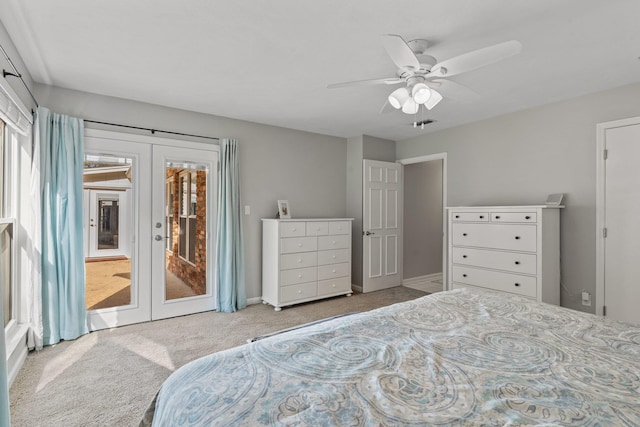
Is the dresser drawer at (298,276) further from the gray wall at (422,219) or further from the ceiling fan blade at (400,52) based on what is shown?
the ceiling fan blade at (400,52)

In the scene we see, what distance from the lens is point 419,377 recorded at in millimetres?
1050

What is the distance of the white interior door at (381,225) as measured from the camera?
487cm

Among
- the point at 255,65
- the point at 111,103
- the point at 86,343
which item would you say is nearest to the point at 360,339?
the point at 255,65

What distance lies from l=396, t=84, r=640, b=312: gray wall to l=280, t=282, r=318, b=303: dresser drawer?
2.39 m

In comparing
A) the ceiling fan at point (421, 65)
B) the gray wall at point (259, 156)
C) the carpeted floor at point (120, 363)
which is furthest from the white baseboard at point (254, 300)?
the ceiling fan at point (421, 65)

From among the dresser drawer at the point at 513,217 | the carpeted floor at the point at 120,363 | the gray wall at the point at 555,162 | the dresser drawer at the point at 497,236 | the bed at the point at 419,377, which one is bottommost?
the carpeted floor at the point at 120,363

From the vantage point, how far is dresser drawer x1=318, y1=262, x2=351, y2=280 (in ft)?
14.2

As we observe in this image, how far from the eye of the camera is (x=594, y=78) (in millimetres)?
2873

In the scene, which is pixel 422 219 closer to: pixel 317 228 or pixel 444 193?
pixel 444 193

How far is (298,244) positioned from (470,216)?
6.87 ft

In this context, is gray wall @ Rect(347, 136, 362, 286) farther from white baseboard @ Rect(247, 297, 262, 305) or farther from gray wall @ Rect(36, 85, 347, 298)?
white baseboard @ Rect(247, 297, 262, 305)

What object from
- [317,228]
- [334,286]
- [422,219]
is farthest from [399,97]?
[422,219]

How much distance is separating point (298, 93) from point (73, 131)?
2.18 metres

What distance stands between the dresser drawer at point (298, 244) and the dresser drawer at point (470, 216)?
5.80 feet
